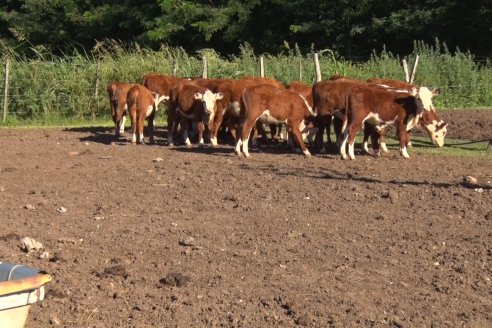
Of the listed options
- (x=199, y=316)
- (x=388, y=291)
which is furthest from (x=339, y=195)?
(x=199, y=316)

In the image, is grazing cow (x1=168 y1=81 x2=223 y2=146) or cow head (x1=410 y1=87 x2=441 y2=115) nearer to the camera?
cow head (x1=410 y1=87 x2=441 y2=115)

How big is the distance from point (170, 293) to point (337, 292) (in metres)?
1.51

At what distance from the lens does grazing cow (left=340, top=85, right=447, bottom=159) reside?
57.1 feet

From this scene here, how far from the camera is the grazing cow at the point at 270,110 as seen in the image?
18062 millimetres

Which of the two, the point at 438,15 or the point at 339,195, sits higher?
the point at 438,15

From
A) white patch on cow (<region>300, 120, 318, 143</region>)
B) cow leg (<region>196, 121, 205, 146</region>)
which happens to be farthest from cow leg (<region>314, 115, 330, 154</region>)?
cow leg (<region>196, 121, 205, 146</region>)

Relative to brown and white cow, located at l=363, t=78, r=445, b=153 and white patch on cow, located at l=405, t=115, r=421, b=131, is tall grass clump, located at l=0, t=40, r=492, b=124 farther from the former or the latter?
white patch on cow, located at l=405, t=115, r=421, b=131

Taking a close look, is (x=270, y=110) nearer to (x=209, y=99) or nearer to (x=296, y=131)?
(x=296, y=131)

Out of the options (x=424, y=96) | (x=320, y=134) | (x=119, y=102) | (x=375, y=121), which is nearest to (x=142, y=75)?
(x=119, y=102)

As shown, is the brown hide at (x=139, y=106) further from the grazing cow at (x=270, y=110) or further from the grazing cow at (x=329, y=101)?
the grazing cow at (x=329, y=101)

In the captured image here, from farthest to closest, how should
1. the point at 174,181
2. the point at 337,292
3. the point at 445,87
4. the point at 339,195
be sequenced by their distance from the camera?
the point at 445,87, the point at 174,181, the point at 339,195, the point at 337,292

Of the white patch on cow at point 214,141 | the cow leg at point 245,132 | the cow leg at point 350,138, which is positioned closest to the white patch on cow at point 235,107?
the white patch on cow at point 214,141

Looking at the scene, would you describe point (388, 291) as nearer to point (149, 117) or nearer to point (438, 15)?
point (149, 117)

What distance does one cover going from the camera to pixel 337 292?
346 inches
